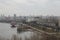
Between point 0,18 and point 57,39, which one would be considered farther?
point 0,18

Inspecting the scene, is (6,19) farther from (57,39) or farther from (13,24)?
(57,39)

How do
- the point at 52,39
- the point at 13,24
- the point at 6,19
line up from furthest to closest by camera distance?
the point at 6,19, the point at 13,24, the point at 52,39

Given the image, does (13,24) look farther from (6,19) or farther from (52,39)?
(52,39)

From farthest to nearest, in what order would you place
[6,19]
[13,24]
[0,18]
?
[0,18]
[6,19]
[13,24]

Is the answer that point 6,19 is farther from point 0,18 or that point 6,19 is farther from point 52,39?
point 52,39

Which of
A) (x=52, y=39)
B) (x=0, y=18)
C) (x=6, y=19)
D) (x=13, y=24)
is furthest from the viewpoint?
(x=0, y=18)

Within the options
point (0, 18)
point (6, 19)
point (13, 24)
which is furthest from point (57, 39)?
point (0, 18)

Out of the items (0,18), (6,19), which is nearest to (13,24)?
(6,19)

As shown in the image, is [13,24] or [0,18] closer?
[13,24]
